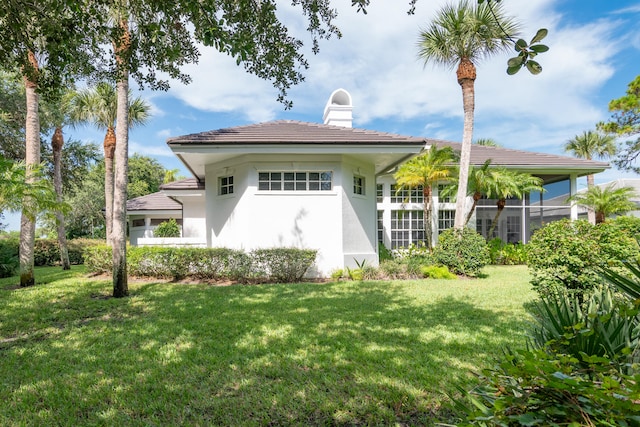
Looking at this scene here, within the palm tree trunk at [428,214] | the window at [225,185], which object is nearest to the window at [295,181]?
the window at [225,185]

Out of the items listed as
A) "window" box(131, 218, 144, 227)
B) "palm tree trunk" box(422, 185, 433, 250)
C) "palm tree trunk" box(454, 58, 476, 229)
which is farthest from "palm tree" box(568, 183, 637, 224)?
"window" box(131, 218, 144, 227)

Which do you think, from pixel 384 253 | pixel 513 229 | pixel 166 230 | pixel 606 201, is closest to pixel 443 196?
pixel 384 253

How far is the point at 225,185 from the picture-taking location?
13.3 metres

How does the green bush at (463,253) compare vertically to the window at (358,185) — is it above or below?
below

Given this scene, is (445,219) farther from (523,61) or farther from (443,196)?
(523,61)

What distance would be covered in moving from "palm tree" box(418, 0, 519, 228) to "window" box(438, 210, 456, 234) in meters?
4.18

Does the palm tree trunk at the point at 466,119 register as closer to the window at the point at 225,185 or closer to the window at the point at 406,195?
the window at the point at 406,195

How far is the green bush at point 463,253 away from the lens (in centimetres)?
1217

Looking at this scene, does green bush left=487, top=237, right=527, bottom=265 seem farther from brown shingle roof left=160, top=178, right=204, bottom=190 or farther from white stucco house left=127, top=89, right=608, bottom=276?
brown shingle roof left=160, top=178, right=204, bottom=190

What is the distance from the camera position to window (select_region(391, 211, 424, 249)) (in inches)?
708

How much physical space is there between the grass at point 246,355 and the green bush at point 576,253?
0.96 metres

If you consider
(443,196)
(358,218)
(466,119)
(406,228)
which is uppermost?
(466,119)

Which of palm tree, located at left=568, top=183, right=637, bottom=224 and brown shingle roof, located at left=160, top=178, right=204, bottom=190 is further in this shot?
brown shingle roof, located at left=160, top=178, right=204, bottom=190

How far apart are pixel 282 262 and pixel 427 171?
8.36 metres
